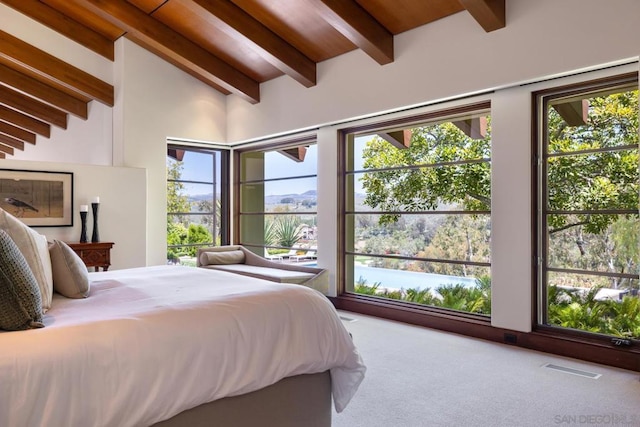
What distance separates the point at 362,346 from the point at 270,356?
6.89 ft

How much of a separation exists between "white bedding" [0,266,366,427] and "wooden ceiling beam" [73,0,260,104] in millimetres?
3697

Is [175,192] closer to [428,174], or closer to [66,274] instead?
[428,174]

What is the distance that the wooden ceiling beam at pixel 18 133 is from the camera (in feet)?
26.8

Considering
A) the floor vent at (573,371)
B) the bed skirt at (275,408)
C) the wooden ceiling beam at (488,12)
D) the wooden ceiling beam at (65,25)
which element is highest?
the wooden ceiling beam at (65,25)

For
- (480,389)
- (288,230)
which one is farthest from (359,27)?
(480,389)

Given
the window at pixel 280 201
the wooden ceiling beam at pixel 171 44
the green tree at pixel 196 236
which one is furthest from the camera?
the green tree at pixel 196 236

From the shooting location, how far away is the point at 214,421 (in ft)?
5.80

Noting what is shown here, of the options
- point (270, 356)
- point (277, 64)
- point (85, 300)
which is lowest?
point (270, 356)

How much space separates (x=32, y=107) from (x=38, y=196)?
276 centimetres

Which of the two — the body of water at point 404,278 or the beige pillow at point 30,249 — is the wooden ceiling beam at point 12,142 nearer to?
the body of water at point 404,278

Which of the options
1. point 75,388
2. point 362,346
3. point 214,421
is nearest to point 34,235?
point 75,388

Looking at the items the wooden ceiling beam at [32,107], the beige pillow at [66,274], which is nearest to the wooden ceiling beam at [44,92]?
the wooden ceiling beam at [32,107]

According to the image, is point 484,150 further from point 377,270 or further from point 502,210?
point 377,270

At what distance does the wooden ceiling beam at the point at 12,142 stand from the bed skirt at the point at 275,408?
352 inches
